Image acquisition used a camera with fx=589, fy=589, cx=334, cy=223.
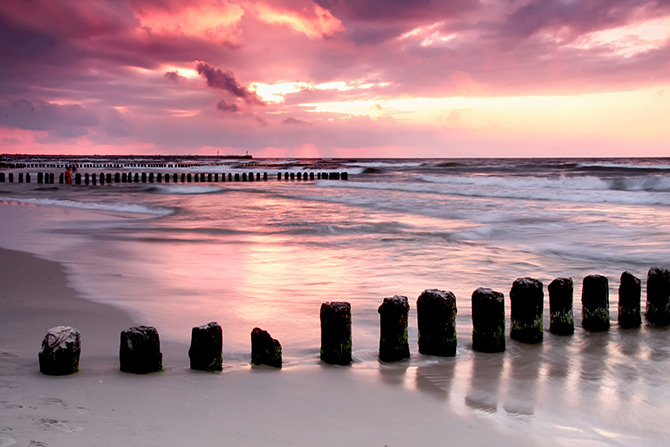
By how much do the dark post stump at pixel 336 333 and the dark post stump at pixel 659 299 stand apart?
10.8ft

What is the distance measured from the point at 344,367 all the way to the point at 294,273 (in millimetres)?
4110

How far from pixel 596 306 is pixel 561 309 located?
0.43 metres

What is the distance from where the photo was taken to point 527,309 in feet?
16.4

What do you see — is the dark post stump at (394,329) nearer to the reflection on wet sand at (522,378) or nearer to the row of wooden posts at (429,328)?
the row of wooden posts at (429,328)

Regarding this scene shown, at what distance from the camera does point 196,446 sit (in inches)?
118

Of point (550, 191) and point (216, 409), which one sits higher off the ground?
point (550, 191)

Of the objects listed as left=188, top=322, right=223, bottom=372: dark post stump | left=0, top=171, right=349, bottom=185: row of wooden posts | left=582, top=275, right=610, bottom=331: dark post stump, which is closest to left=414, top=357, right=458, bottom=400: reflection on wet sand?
left=188, top=322, right=223, bottom=372: dark post stump

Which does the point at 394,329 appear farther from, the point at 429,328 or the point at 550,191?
the point at 550,191

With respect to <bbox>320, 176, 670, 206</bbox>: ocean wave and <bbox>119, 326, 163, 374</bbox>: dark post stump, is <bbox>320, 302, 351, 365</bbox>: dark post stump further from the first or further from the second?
<bbox>320, 176, 670, 206</bbox>: ocean wave

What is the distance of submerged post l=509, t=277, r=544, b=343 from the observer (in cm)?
496

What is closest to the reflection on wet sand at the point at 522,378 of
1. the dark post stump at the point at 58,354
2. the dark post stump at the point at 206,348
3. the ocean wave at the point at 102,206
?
the dark post stump at the point at 206,348

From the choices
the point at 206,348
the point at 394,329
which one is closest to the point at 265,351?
the point at 206,348

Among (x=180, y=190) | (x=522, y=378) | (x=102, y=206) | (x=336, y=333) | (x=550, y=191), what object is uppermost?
(x=180, y=190)

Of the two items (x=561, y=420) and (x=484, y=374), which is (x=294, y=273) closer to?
(x=484, y=374)
